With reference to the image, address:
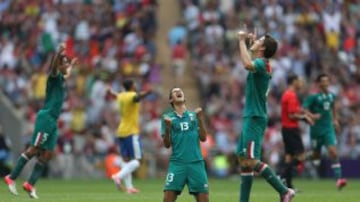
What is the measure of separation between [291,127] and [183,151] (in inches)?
353

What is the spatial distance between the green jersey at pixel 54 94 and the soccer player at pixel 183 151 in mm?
6691

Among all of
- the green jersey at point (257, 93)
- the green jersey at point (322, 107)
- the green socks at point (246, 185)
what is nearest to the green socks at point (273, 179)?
the green socks at point (246, 185)

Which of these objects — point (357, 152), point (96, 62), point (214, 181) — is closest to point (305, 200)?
point (214, 181)

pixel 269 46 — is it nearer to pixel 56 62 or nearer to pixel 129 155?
pixel 56 62

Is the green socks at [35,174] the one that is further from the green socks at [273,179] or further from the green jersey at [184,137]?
the green jersey at [184,137]

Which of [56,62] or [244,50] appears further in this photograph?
[56,62]

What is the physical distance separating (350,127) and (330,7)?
5.76 m

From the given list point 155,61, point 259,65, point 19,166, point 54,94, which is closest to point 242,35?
point 259,65

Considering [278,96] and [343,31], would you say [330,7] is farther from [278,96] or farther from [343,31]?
[278,96]

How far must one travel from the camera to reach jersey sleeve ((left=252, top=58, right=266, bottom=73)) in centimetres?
1981

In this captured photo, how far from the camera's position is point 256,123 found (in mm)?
20344

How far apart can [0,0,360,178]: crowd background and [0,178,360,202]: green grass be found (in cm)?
371

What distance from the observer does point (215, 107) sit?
129ft

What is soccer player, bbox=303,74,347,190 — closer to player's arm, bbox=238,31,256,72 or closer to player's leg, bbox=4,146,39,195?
player's leg, bbox=4,146,39,195
